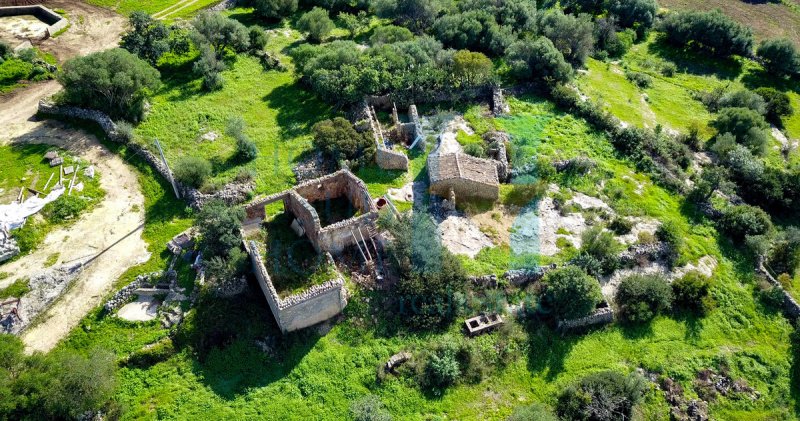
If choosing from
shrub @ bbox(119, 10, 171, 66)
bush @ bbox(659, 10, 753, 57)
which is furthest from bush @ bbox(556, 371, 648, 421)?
bush @ bbox(659, 10, 753, 57)

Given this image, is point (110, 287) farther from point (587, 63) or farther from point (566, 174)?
point (587, 63)

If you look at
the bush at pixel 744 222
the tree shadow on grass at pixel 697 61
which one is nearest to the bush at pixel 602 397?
the bush at pixel 744 222

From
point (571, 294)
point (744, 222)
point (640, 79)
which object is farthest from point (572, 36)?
point (571, 294)

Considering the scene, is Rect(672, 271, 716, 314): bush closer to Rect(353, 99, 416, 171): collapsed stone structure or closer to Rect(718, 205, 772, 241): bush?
Rect(718, 205, 772, 241): bush

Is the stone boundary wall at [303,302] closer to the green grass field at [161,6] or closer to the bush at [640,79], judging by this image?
the bush at [640,79]

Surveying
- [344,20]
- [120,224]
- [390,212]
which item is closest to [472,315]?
[390,212]

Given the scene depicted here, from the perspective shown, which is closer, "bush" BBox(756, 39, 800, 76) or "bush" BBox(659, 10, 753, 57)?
"bush" BBox(756, 39, 800, 76)
